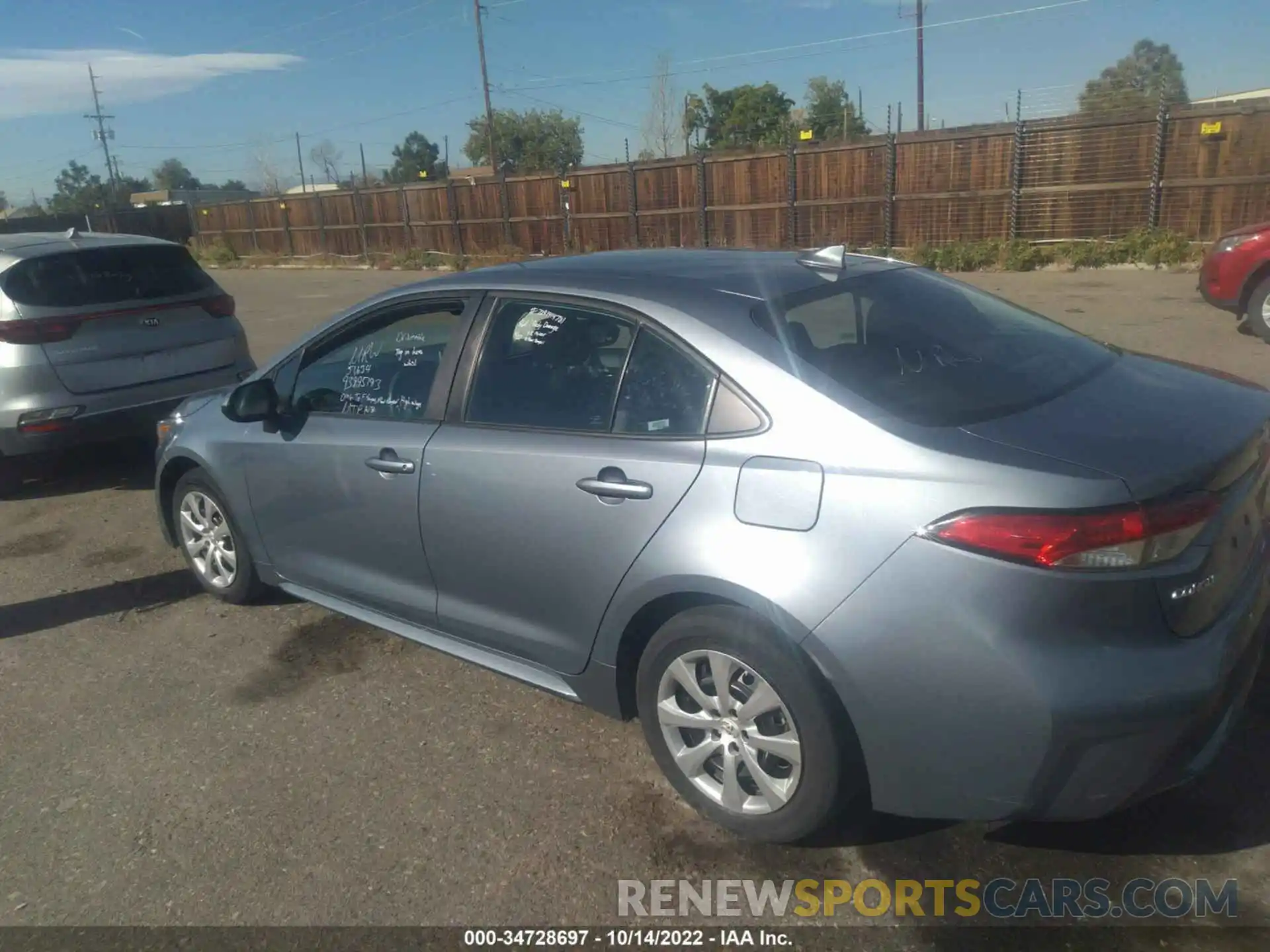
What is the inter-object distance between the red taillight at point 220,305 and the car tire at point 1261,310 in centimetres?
906

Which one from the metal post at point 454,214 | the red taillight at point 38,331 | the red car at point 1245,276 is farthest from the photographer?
the metal post at point 454,214

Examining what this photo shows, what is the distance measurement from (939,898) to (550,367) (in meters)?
1.98

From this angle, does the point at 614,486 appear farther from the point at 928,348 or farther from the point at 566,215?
the point at 566,215

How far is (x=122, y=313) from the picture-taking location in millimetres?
6613

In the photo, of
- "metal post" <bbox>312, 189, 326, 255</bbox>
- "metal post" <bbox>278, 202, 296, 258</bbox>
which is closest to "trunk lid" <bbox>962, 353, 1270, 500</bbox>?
"metal post" <bbox>312, 189, 326, 255</bbox>

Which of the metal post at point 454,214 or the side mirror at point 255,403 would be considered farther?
the metal post at point 454,214

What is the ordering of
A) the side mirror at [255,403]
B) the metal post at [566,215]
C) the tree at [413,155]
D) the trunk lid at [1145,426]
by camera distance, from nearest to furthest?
1. the trunk lid at [1145,426]
2. the side mirror at [255,403]
3. the metal post at [566,215]
4. the tree at [413,155]

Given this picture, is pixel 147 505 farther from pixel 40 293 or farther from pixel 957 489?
pixel 957 489

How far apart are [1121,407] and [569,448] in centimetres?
160

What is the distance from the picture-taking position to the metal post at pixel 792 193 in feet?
69.3

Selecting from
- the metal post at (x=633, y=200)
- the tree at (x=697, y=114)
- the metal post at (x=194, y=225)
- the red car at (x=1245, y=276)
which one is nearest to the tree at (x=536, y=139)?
the tree at (x=697, y=114)

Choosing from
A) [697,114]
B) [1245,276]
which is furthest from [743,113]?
[1245,276]

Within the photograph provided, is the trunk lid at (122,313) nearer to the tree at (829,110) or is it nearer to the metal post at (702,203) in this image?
the metal post at (702,203)

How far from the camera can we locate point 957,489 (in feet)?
7.80
